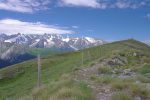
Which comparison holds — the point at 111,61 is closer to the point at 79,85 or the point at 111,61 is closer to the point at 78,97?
the point at 79,85

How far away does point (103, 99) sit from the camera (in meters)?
16.0

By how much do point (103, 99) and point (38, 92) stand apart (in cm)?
493

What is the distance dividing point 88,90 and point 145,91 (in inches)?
124

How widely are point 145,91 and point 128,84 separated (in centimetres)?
141

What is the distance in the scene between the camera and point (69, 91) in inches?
626

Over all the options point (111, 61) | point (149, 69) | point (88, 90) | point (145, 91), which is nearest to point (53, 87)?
point (88, 90)

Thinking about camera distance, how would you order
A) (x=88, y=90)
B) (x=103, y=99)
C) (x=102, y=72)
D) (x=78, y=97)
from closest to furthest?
(x=78, y=97)
(x=103, y=99)
(x=88, y=90)
(x=102, y=72)

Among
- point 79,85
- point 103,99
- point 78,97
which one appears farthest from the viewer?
point 79,85

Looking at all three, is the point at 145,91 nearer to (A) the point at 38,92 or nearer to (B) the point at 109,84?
(B) the point at 109,84

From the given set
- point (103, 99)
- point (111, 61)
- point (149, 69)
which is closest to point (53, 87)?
point (103, 99)

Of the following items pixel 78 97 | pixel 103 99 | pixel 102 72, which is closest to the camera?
pixel 78 97

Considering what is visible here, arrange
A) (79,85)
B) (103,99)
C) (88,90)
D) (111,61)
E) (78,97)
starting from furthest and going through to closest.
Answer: (111,61)
(79,85)
(88,90)
(103,99)
(78,97)

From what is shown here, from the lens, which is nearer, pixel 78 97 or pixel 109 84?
pixel 78 97

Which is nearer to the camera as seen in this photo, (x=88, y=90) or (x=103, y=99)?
(x=103, y=99)
